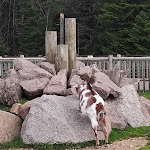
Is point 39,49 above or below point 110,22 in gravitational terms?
below

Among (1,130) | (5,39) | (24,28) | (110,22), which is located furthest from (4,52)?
(1,130)

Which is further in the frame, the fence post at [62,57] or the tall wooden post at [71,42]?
the tall wooden post at [71,42]

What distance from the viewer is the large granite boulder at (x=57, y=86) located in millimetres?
8320

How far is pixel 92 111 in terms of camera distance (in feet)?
22.4

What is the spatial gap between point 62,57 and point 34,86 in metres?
1.33

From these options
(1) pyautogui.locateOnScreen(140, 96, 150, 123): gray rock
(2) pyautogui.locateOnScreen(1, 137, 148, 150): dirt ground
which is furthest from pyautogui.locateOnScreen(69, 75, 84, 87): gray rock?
(2) pyautogui.locateOnScreen(1, 137, 148, 150): dirt ground

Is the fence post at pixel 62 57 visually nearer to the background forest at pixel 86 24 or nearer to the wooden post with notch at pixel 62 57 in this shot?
the wooden post with notch at pixel 62 57

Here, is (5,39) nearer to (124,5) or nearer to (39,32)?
(39,32)

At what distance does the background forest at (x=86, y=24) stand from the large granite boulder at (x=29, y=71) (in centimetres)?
1423

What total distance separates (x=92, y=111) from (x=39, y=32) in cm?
2528

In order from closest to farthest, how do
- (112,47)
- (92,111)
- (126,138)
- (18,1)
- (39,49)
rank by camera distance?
→ (92,111) → (126,138) → (112,47) → (39,49) → (18,1)

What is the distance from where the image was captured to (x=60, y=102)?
24.6ft

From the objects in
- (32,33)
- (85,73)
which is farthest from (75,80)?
(32,33)

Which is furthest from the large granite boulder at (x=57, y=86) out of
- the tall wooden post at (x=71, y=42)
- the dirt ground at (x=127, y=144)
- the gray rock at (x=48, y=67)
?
the dirt ground at (x=127, y=144)
